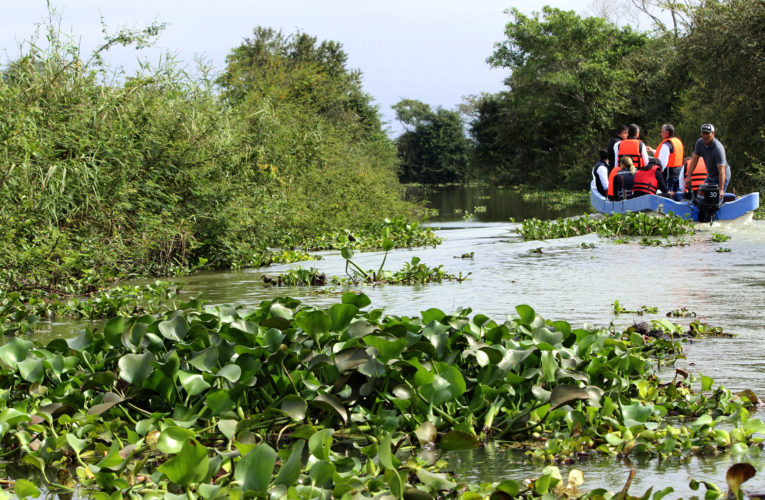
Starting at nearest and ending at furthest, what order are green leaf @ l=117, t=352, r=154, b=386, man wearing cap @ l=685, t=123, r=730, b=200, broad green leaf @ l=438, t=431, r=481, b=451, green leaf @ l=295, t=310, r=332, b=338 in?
broad green leaf @ l=438, t=431, r=481, b=451
green leaf @ l=117, t=352, r=154, b=386
green leaf @ l=295, t=310, r=332, b=338
man wearing cap @ l=685, t=123, r=730, b=200

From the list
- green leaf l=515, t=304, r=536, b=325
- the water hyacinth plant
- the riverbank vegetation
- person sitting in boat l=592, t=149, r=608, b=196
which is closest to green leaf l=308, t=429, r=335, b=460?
the riverbank vegetation

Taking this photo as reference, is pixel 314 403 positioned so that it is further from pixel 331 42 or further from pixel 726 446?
pixel 331 42

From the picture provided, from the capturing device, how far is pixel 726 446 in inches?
143

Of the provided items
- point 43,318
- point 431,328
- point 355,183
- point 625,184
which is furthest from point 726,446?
point 355,183

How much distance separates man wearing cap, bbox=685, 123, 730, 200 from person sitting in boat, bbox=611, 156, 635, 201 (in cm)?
260

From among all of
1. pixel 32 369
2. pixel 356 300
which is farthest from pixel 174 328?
pixel 356 300

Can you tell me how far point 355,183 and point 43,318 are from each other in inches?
598

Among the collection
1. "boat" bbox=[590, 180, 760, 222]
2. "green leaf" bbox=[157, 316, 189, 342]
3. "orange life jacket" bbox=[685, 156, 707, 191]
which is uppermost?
"orange life jacket" bbox=[685, 156, 707, 191]

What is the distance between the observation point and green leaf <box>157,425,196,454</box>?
3221 millimetres

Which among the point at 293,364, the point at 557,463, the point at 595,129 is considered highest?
the point at 595,129

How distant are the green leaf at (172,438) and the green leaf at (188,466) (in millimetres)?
426

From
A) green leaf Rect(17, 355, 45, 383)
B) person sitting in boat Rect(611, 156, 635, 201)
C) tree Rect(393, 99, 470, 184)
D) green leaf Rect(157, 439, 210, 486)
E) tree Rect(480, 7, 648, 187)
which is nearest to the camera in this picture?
green leaf Rect(157, 439, 210, 486)

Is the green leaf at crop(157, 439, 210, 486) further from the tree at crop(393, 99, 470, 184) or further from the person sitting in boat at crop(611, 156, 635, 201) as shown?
the tree at crop(393, 99, 470, 184)

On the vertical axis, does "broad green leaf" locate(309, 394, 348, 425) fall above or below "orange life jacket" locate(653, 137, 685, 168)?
below
